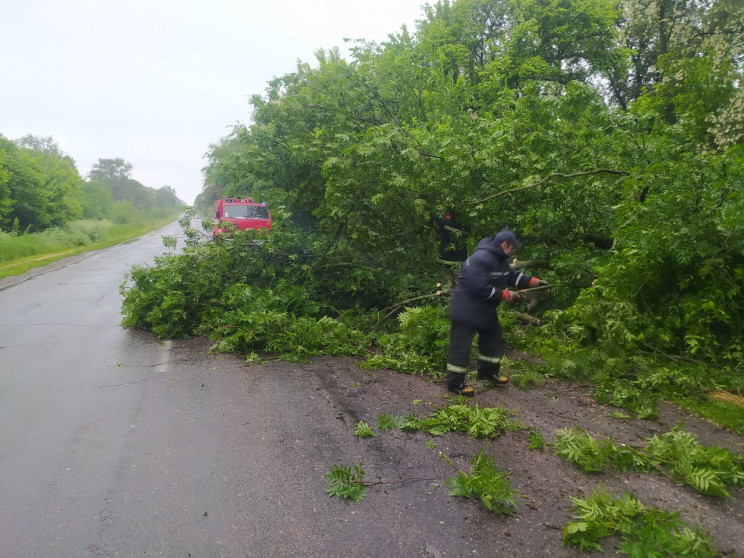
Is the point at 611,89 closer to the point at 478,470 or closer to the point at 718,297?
the point at 718,297

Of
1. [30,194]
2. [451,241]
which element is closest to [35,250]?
[30,194]

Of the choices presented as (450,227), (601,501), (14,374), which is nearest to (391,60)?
(450,227)

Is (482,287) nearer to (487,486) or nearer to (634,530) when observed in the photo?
(487,486)

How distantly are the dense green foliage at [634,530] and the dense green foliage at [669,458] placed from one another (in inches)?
17.4

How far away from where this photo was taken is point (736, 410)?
13.5 feet

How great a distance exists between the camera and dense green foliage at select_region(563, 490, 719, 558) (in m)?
2.43

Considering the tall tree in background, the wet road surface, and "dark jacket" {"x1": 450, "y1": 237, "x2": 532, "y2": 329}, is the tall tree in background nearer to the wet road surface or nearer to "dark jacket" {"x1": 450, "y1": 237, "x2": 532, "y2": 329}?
the wet road surface

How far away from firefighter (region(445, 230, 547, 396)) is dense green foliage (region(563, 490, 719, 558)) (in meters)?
2.04

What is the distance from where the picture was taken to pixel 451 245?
294 inches

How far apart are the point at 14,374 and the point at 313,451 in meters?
4.33

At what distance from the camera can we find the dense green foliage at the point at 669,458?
3.07 m

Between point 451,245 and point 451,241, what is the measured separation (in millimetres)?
198

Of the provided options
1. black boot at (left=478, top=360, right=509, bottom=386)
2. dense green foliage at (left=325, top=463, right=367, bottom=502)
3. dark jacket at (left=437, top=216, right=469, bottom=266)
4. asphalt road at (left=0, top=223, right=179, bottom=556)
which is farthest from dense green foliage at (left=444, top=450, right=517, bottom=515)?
dark jacket at (left=437, top=216, right=469, bottom=266)

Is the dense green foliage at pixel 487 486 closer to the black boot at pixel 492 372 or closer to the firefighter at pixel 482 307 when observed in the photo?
the firefighter at pixel 482 307
